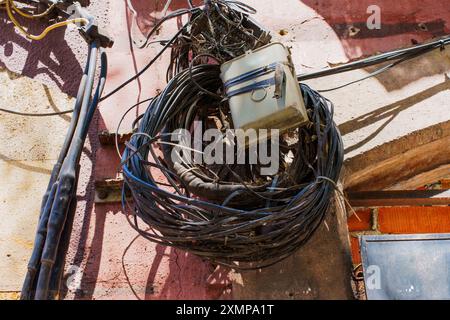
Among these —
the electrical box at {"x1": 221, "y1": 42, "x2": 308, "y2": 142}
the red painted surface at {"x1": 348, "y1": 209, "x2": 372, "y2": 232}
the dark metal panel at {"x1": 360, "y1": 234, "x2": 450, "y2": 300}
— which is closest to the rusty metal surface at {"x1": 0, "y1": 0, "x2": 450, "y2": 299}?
the dark metal panel at {"x1": 360, "y1": 234, "x2": 450, "y2": 300}

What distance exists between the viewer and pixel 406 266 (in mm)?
2986

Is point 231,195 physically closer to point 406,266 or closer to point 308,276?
point 308,276

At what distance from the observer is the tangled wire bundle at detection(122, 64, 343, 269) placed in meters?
2.75

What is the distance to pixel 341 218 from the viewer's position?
3338 mm

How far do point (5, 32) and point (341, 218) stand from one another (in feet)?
9.11

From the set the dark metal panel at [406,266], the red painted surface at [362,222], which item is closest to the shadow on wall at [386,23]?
the red painted surface at [362,222]

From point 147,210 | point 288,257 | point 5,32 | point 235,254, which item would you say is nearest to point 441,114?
point 288,257

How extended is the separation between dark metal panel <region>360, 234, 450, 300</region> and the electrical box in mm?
804

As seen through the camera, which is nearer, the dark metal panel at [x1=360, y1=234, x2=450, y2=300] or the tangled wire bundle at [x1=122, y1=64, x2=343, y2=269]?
the tangled wire bundle at [x1=122, y1=64, x2=343, y2=269]

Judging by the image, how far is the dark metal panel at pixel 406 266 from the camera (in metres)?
2.90

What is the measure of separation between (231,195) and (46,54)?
2.07m

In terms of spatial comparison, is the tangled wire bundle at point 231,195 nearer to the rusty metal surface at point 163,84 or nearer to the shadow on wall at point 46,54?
the rusty metal surface at point 163,84

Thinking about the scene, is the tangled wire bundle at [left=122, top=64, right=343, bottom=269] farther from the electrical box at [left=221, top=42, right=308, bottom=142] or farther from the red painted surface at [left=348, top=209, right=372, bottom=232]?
the red painted surface at [left=348, top=209, right=372, bottom=232]
